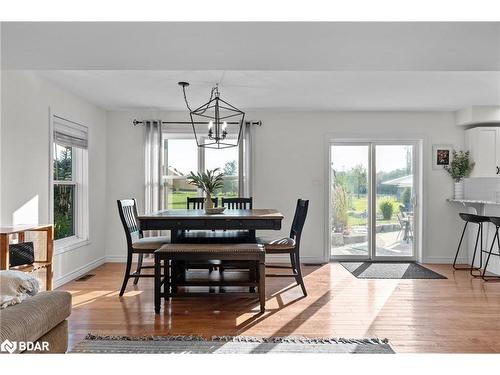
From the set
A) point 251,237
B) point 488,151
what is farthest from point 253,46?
point 488,151

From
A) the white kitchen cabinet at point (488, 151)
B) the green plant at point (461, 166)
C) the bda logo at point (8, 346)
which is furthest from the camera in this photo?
the green plant at point (461, 166)

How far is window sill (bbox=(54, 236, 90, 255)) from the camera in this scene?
4.30 m

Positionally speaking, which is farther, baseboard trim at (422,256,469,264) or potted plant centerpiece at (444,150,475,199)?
baseboard trim at (422,256,469,264)

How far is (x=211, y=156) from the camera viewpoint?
18.9 feet

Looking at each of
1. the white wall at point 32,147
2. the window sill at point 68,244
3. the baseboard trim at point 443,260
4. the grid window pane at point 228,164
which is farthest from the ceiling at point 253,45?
the baseboard trim at point 443,260

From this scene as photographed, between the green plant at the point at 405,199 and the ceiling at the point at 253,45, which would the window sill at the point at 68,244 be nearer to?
the ceiling at the point at 253,45

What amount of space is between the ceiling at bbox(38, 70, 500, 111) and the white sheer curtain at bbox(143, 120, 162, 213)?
318mm

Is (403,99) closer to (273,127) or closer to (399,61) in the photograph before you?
(273,127)

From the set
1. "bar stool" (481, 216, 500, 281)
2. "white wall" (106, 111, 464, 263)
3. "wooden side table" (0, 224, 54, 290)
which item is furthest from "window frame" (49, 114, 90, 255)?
"bar stool" (481, 216, 500, 281)

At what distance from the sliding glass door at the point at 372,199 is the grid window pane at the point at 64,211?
3658 millimetres

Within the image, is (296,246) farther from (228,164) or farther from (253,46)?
(253,46)

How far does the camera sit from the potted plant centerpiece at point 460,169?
214 inches

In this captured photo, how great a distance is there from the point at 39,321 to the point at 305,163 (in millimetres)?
4473

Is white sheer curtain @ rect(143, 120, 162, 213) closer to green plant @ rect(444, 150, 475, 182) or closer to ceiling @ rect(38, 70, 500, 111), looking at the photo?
ceiling @ rect(38, 70, 500, 111)
